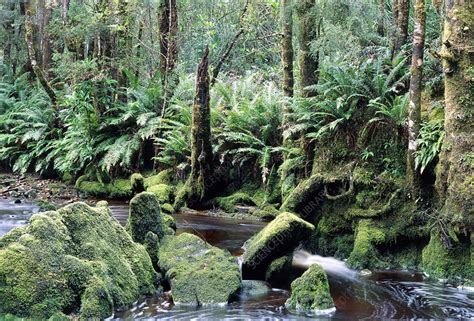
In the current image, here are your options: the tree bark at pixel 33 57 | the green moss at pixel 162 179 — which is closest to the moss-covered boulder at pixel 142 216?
the green moss at pixel 162 179

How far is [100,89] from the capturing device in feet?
62.5

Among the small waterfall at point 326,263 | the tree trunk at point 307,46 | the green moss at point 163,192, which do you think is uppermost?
the tree trunk at point 307,46

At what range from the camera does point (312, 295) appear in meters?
7.32

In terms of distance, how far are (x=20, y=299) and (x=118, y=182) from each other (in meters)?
11.3

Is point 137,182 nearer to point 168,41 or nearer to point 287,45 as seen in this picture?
point 168,41

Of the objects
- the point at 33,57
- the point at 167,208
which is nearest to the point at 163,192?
the point at 167,208

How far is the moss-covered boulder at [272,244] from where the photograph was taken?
869 centimetres

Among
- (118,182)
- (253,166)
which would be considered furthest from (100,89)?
(253,166)

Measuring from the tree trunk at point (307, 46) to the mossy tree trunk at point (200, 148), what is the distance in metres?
2.81

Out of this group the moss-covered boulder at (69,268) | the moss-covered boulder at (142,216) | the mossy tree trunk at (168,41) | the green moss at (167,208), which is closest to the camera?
the moss-covered boulder at (69,268)

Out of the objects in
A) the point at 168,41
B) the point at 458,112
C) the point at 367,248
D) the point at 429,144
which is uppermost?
the point at 168,41

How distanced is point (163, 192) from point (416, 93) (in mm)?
7649

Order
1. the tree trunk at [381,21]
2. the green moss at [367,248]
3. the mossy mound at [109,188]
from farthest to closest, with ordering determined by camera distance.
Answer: the mossy mound at [109,188]
the tree trunk at [381,21]
the green moss at [367,248]

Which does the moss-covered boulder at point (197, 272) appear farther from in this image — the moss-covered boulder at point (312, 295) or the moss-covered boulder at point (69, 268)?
the moss-covered boulder at point (312, 295)
